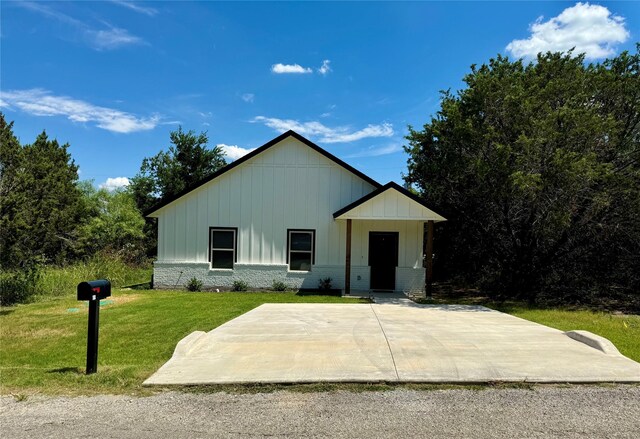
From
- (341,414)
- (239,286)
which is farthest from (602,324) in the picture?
(239,286)

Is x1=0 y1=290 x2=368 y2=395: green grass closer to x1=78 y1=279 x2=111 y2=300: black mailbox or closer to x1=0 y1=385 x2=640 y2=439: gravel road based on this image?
x1=0 y1=385 x2=640 y2=439: gravel road

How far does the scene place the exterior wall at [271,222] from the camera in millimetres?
16016

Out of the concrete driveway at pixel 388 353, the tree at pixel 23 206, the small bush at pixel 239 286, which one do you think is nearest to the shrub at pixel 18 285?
the tree at pixel 23 206

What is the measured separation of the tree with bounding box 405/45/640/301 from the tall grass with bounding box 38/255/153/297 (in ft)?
48.1

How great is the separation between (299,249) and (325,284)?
1697mm

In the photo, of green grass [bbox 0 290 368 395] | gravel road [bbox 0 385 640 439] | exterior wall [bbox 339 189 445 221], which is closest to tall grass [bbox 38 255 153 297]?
green grass [bbox 0 290 368 395]

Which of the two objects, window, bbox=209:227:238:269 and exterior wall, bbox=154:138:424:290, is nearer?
exterior wall, bbox=154:138:424:290

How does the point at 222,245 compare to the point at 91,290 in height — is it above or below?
above

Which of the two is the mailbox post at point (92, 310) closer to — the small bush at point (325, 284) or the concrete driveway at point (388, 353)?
the concrete driveway at point (388, 353)

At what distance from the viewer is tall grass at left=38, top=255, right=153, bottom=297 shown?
16.5m

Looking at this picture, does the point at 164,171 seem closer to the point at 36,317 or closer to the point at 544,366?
the point at 36,317

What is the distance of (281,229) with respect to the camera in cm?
1619

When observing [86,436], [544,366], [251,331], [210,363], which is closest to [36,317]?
[251,331]

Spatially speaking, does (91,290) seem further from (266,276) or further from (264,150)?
(264,150)
